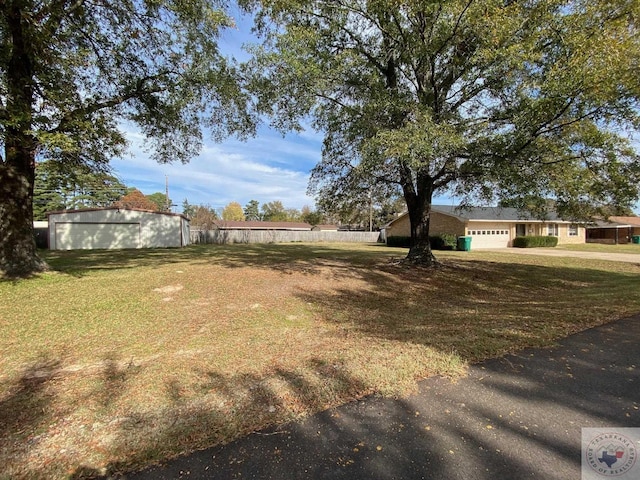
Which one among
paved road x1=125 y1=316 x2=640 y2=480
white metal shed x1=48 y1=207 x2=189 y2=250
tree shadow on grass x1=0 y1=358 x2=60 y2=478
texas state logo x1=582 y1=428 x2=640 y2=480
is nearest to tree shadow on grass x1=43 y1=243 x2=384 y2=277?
white metal shed x1=48 y1=207 x2=189 y2=250

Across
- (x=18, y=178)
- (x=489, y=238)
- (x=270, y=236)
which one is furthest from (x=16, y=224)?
(x=489, y=238)

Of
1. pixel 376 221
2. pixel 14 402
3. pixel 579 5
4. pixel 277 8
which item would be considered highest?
pixel 277 8

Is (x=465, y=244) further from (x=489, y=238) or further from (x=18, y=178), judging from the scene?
(x=18, y=178)

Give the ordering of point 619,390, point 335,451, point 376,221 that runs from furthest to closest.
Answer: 1. point 376,221
2. point 619,390
3. point 335,451

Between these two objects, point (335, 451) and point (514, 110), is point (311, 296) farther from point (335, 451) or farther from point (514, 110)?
point (514, 110)

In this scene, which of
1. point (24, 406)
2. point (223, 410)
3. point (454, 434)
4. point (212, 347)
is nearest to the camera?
point (454, 434)

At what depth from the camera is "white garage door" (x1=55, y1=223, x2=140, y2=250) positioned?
20281mm

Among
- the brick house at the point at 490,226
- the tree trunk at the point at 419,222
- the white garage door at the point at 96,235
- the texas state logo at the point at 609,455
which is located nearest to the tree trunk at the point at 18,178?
the texas state logo at the point at 609,455

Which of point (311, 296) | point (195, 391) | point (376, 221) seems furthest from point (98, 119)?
point (376, 221)

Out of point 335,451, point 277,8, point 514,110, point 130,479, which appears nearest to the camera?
point 130,479

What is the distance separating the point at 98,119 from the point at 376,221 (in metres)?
47.1

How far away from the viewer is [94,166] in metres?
9.97

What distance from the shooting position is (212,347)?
416cm

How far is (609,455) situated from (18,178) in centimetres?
1168
